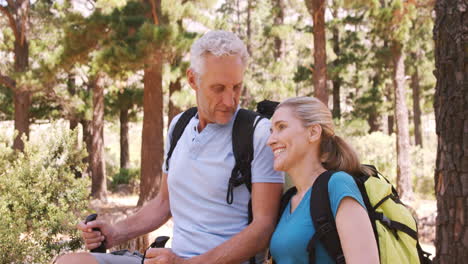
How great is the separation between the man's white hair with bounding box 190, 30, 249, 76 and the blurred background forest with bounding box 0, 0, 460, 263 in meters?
2.41

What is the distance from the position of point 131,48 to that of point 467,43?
735 cm

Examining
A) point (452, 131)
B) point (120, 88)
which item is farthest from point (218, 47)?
point (120, 88)

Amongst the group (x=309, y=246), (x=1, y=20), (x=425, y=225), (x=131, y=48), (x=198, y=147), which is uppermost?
(x=1, y=20)

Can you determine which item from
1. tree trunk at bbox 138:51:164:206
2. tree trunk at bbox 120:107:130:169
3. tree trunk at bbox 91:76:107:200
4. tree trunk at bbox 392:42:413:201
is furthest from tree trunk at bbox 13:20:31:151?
tree trunk at bbox 392:42:413:201

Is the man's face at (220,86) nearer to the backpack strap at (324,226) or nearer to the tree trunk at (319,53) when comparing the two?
the backpack strap at (324,226)

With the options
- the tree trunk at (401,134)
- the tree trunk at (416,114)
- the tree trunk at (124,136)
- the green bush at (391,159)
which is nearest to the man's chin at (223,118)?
the tree trunk at (401,134)

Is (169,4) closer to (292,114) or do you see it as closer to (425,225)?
(425,225)

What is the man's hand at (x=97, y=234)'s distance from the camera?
94.5 inches

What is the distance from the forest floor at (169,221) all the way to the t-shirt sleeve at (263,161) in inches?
302

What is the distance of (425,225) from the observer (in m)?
11.8

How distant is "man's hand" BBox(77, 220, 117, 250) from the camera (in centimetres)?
240

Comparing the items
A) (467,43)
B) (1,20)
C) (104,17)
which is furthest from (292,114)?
(1,20)

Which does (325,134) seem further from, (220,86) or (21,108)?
(21,108)

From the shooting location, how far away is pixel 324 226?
5.74ft
